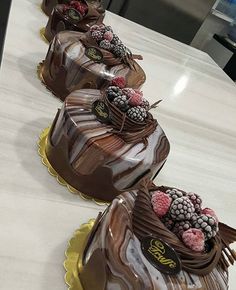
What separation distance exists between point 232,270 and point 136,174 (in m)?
0.40

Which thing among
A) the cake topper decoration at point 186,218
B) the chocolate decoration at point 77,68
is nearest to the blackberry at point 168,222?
the cake topper decoration at point 186,218

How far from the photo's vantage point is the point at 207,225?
0.76m

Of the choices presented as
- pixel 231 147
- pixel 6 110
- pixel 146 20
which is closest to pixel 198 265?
pixel 6 110

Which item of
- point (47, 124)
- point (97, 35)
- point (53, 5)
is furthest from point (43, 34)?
point (47, 124)

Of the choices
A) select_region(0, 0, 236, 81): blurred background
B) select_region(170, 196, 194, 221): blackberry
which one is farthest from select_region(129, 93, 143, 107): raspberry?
select_region(0, 0, 236, 81): blurred background

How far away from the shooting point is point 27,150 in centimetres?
108

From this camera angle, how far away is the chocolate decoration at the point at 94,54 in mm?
1230

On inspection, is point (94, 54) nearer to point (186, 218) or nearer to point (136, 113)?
point (136, 113)

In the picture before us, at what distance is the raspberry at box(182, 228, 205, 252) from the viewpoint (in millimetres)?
730

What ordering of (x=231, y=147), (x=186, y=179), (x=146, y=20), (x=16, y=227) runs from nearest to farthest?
(x=16, y=227), (x=186, y=179), (x=231, y=147), (x=146, y=20)

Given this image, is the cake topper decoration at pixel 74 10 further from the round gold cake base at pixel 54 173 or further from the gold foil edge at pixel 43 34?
the round gold cake base at pixel 54 173

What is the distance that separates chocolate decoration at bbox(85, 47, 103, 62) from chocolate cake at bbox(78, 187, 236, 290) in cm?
58

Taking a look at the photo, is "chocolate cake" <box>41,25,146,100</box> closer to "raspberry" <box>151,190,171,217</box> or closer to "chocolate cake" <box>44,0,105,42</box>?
"chocolate cake" <box>44,0,105,42</box>

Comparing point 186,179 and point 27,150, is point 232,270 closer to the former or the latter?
point 186,179
